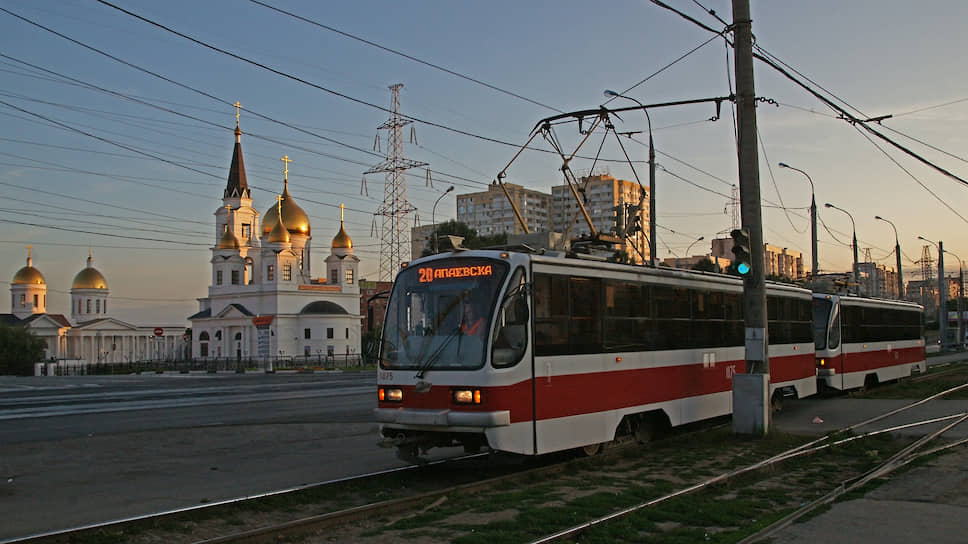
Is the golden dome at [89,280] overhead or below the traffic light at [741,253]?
overhead

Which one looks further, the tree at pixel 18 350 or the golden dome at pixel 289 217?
the golden dome at pixel 289 217

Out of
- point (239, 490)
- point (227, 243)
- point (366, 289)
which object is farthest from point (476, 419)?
point (366, 289)

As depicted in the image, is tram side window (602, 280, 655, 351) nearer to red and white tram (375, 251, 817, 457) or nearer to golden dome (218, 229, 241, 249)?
red and white tram (375, 251, 817, 457)

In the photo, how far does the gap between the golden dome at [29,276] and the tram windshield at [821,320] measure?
124 metres

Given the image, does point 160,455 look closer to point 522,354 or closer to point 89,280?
point 522,354

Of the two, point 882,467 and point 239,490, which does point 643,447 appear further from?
point 239,490

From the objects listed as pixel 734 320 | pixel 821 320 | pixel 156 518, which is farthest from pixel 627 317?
pixel 821 320

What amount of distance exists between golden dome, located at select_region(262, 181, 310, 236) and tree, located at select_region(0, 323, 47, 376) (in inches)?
1068

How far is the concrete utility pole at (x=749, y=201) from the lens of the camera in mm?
15469

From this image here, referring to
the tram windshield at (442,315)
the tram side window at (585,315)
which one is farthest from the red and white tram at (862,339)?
the tram windshield at (442,315)

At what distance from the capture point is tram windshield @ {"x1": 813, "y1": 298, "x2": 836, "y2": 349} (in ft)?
78.6

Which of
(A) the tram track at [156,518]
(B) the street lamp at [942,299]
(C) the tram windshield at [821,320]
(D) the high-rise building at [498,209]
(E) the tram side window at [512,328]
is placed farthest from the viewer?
(D) the high-rise building at [498,209]

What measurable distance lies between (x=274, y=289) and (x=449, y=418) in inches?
3632

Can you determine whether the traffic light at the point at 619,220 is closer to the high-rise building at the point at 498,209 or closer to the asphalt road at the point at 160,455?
the asphalt road at the point at 160,455
